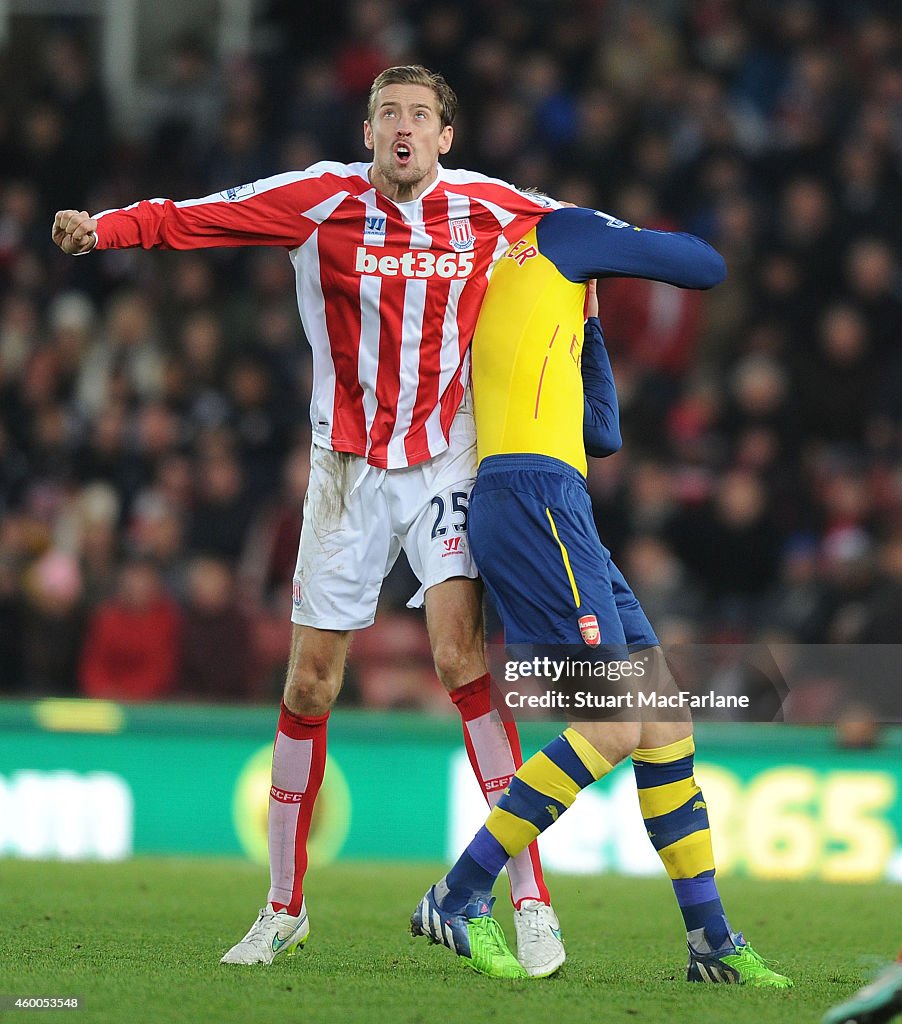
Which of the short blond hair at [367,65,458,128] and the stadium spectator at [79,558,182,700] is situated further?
the stadium spectator at [79,558,182,700]

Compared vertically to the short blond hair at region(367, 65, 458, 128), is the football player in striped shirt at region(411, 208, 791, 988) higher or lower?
lower

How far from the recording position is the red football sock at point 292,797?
5113 mm

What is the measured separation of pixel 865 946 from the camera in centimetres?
559

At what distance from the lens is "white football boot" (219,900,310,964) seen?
192 inches

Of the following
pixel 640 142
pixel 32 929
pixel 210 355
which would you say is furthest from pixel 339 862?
pixel 640 142

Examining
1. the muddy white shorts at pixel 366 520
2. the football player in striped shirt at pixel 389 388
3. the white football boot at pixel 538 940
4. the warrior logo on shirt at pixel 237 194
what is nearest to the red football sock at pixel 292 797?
the football player in striped shirt at pixel 389 388

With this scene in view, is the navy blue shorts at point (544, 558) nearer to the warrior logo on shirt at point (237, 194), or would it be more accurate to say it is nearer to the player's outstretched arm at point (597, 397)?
the player's outstretched arm at point (597, 397)

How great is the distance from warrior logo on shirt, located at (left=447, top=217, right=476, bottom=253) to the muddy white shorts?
0.47m

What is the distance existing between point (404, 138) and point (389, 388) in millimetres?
719

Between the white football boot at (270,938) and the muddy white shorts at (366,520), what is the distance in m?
0.87

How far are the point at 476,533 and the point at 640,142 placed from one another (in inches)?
300

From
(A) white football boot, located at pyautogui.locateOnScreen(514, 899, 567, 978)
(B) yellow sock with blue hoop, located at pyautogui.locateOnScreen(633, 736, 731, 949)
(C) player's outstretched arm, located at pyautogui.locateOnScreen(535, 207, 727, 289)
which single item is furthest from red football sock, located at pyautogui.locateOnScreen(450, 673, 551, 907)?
(C) player's outstretched arm, located at pyautogui.locateOnScreen(535, 207, 727, 289)

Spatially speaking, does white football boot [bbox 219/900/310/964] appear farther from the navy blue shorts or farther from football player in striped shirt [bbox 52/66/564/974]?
the navy blue shorts

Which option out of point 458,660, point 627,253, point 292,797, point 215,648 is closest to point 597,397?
point 627,253
